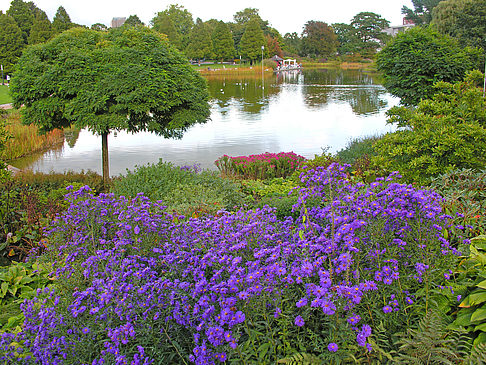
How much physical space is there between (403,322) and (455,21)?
1410 inches

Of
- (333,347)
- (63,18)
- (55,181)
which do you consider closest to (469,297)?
(333,347)

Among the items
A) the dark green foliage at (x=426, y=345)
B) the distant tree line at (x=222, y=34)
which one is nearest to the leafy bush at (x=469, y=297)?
the dark green foliage at (x=426, y=345)

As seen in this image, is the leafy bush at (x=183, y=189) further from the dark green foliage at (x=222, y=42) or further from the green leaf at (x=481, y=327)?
the dark green foliage at (x=222, y=42)

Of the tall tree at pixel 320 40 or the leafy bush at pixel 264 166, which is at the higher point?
the tall tree at pixel 320 40

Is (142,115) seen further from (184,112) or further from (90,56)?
(90,56)

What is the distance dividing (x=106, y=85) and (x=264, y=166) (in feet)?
10.9

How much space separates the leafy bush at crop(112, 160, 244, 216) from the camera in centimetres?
507

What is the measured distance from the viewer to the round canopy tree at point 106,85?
22.4ft

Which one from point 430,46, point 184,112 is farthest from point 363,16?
point 184,112

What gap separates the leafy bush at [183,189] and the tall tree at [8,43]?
36.8m

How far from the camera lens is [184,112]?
7449 mm

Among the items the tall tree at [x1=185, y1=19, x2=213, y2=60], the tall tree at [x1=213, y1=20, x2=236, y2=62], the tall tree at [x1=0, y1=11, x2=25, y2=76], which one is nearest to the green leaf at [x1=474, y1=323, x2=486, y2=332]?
the tall tree at [x1=0, y1=11, x2=25, y2=76]

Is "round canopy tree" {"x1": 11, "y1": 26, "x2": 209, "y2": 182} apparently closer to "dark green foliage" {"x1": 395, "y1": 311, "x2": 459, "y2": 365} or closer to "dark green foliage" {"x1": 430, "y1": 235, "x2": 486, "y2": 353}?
"dark green foliage" {"x1": 430, "y1": 235, "x2": 486, "y2": 353}

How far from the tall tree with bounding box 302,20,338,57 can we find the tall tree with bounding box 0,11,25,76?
2260 inches
